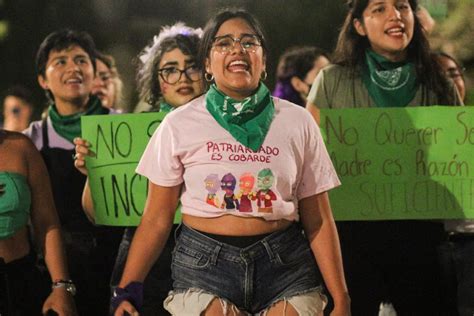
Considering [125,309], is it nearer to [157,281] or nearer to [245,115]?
[157,281]

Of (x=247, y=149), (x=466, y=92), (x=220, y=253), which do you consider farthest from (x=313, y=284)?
(x=466, y=92)

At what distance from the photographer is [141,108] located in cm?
327

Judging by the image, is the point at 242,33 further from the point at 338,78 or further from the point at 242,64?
the point at 338,78

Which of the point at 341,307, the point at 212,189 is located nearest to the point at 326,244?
the point at 341,307

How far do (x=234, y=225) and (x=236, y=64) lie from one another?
0.53 metres

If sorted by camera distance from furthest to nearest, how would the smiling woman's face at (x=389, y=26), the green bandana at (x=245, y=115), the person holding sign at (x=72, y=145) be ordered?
the person holding sign at (x=72, y=145) < the smiling woman's face at (x=389, y=26) < the green bandana at (x=245, y=115)

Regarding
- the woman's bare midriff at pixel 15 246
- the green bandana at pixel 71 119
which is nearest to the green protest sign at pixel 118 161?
the green bandana at pixel 71 119

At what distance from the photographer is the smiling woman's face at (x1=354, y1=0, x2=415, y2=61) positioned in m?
3.09

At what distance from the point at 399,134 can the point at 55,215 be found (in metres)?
1.36

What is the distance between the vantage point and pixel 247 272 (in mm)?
2445

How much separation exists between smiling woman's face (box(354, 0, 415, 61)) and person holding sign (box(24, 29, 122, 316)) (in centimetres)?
112

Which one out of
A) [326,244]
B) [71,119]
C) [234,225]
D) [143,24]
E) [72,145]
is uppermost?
[143,24]

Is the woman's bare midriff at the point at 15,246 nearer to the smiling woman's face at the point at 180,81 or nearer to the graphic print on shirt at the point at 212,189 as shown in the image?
the smiling woman's face at the point at 180,81

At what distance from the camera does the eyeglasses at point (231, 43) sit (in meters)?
2.64
